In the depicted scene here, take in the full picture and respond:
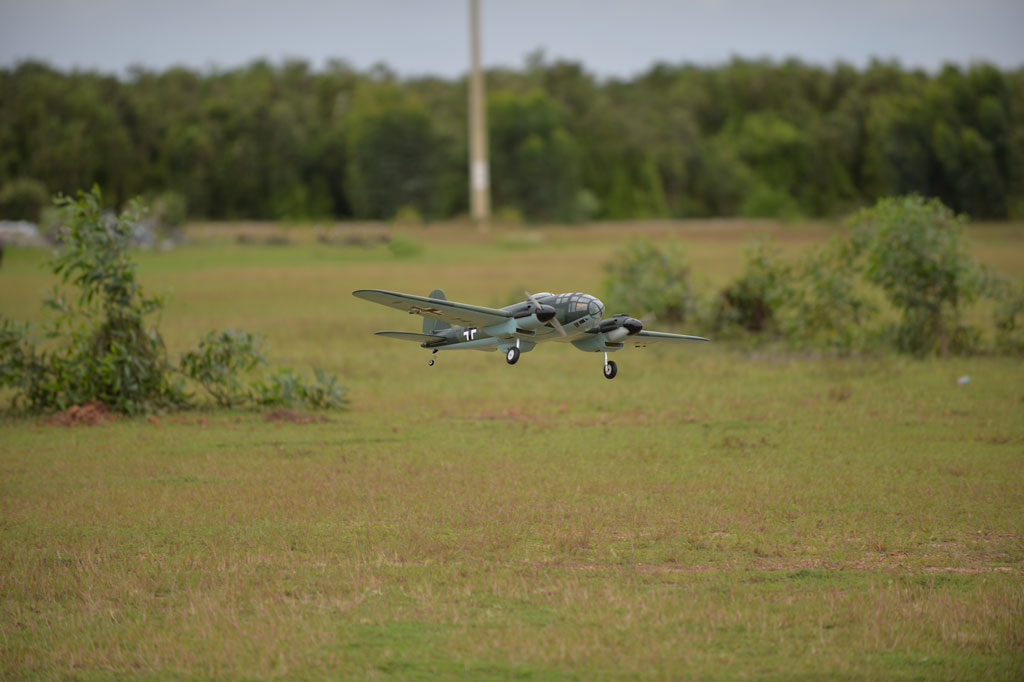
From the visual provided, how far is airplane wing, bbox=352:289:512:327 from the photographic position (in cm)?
822

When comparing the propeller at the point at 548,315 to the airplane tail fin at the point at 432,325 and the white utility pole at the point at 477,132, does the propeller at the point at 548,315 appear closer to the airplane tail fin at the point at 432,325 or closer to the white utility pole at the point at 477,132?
the airplane tail fin at the point at 432,325

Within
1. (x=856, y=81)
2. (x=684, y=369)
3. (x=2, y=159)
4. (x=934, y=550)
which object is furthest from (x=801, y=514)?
(x=856, y=81)

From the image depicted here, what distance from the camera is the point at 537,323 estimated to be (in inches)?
325

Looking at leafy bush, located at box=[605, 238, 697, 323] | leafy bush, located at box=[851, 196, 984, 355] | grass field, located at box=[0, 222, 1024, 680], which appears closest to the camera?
grass field, located at box=[0, 222, 1024, 680]

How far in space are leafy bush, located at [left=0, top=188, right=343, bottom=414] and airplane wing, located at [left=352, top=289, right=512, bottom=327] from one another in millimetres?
24210


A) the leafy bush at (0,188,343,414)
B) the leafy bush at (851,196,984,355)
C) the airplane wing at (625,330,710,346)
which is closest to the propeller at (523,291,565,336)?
the airplane wing at (625,330,710,346)

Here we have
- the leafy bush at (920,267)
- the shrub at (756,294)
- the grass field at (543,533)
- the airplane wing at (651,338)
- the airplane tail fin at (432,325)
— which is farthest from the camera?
the shrub at (756,294)

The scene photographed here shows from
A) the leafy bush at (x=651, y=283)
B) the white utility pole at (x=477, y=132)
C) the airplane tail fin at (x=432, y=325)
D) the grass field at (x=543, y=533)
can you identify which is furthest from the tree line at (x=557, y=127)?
the airplane tail fin at (x=432, y=325)

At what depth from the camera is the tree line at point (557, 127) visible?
106m

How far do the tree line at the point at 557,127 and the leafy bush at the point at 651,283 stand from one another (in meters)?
33.9

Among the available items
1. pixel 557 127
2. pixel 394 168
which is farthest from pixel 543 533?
pixel 557 127

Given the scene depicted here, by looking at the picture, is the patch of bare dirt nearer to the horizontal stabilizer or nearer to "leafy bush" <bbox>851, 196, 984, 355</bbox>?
the horizontal stabilizer

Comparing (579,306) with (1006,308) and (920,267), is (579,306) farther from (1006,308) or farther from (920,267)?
(1006,308)

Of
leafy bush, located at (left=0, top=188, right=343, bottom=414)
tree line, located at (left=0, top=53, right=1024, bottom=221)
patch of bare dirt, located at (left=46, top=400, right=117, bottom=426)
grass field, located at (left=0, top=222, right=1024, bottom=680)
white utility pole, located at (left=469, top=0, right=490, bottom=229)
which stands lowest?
grass field, located at (left=0, top=222, right=1024, bottom=680)
